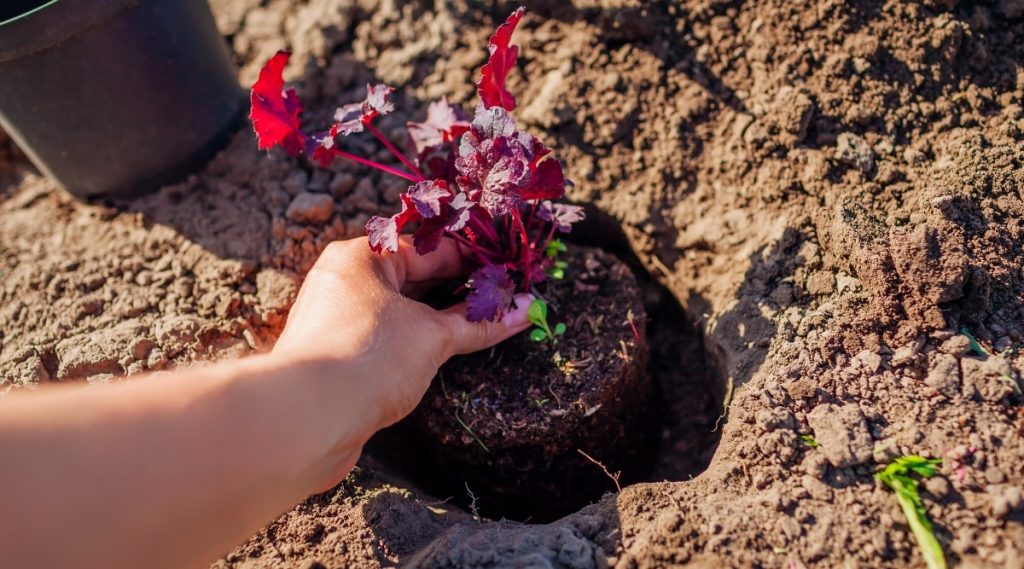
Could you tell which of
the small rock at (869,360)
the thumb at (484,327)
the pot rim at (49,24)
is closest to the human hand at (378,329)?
the thumb at (484,327)

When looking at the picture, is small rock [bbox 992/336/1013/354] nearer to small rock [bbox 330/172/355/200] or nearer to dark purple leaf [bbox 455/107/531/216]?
dark purple leaf [bbox 455/107/531/216]

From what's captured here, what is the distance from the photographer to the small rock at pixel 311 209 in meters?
2.66

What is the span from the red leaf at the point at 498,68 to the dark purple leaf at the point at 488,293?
0.50 meters

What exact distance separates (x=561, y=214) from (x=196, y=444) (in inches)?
51.7

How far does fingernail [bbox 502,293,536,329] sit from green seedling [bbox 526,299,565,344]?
0.05 ft

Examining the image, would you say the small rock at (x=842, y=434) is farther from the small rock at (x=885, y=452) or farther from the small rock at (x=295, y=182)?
the small rock at (x=295, y=182)

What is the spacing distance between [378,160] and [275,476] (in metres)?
1.57

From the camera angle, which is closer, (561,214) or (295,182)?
(561,214)

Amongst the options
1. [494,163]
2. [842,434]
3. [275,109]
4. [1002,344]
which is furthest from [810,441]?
[275,109]

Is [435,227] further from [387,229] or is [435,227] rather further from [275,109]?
[275,109]

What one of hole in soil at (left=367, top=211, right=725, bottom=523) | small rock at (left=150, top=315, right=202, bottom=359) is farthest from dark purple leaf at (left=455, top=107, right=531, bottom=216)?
small rock at (left=150, top=315, right=202, bottom=359)

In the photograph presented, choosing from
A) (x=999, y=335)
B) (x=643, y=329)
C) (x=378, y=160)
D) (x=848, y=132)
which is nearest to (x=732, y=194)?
(x=848, y=132)

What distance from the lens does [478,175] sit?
6.50ft

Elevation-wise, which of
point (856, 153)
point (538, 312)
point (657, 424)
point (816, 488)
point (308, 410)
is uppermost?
point (308, 410)
